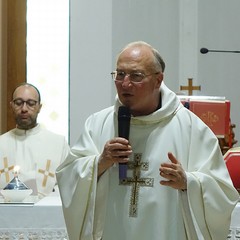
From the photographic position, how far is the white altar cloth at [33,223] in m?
Answer: 3.49

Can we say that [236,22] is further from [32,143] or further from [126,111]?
[126,111]

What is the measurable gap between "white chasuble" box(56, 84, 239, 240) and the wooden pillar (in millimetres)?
4522

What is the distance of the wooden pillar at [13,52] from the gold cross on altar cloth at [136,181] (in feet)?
15.0

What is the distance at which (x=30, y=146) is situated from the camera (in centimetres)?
616

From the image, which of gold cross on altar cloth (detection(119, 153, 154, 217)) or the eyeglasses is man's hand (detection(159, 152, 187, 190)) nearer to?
gold cross on altar cloth (detection(119, 153, 154, 217))

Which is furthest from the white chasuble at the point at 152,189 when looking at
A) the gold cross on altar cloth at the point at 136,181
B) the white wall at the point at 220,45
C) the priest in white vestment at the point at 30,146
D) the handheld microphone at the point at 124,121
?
the white wall at the point at 220,45

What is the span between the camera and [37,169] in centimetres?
596

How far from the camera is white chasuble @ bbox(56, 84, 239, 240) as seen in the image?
9.39 feet

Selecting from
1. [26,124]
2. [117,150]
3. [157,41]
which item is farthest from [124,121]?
[157,41]

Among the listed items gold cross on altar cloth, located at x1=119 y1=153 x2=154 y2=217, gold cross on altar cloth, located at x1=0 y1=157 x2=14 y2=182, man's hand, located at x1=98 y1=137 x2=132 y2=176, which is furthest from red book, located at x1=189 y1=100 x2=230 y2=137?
gold cross on altar cloth, located at x1=0 y1=157 x2=14 y2=182

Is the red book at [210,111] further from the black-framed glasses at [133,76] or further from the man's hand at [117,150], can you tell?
the man's hand at [117,150]

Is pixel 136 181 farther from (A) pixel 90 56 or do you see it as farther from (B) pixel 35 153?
(A) pixel 90 56

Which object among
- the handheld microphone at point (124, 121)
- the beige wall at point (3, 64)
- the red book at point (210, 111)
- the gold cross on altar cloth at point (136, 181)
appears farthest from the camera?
the beige wall at point (3, 64)

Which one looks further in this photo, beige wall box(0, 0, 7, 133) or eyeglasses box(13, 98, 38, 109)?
beige wall box(0, 0, 7, 133)
